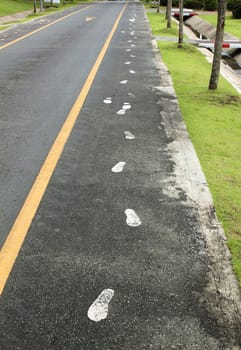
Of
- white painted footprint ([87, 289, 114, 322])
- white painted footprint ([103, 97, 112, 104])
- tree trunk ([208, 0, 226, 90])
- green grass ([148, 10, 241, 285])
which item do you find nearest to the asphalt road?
white painted footprint ([87, 289, 114, 322])

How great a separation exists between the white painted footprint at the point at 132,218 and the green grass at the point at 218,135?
80cm

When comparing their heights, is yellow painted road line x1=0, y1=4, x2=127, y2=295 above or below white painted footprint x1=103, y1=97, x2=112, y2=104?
above

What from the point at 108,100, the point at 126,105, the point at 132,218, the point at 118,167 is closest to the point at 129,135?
the point at 118,167

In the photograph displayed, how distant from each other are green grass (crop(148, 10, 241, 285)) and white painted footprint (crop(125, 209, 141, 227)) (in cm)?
80

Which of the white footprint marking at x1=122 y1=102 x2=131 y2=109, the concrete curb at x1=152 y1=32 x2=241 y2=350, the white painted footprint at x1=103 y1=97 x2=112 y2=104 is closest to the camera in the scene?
the concrete curb at x1=152 y1=32 x2=241 y2=350

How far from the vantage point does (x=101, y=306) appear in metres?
3.19

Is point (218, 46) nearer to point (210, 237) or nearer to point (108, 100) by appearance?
point (108, 100)

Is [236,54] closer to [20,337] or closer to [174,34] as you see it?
[174,34]

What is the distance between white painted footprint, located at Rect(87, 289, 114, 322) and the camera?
308 centimetres

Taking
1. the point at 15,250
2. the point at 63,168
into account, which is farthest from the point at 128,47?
the point at 15,250

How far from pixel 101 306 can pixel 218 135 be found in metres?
4.74

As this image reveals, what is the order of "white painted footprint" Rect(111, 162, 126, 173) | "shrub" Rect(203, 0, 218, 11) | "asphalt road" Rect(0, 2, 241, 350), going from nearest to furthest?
"asphalt road" Rect(0, 2, 241, 350) < "white painted footprint" Rect(111, 162, 126, 173) < "shrub" Rect(203, 0, 218, 11)

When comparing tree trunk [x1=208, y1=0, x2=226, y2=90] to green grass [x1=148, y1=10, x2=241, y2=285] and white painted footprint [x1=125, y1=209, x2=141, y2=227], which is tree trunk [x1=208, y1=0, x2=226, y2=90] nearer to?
green grass [x1=148, y1=10, x2=241, y2=285]

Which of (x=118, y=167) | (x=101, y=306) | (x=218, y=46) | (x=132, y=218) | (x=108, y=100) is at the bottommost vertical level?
(x=108, y=100)
